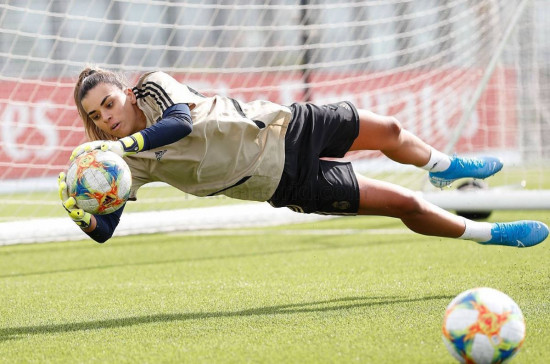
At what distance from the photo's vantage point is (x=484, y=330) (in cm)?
270

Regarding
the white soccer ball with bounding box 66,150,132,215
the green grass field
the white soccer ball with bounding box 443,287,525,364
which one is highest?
the white soccer ball with bounding box 443,287,525,364

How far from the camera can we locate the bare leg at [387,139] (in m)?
4.18

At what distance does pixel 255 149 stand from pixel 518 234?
1.44 m

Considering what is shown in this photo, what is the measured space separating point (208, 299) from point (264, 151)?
891 millimetres

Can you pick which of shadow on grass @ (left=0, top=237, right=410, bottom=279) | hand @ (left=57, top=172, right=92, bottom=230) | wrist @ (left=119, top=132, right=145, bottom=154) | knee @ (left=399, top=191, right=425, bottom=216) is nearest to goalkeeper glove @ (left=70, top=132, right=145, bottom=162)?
wrist @ (left=119, top=132, right=145, bottom=154)

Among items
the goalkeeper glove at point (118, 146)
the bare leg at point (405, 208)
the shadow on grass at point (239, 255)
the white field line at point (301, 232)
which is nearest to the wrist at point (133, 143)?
the goalkeeper glove at point (118, 146)

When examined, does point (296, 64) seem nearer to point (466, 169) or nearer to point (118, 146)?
point (466, 169)

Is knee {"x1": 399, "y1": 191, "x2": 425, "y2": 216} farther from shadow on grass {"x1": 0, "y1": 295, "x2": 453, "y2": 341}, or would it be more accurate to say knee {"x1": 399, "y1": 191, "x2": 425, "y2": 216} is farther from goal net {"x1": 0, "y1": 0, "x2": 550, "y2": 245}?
goal net {"x1": 0, "y1": 0, "x2": 550, "y2": 245}

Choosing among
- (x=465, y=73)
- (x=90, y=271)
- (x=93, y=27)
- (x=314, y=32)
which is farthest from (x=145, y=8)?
(x=465, y=73)

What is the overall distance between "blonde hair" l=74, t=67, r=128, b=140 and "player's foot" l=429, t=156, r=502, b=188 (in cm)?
183

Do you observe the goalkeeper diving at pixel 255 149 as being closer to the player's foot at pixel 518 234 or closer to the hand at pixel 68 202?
the player's foot at pixel 518 234

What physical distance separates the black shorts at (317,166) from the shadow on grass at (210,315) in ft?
1.46

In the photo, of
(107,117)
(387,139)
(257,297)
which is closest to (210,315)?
(257,297)

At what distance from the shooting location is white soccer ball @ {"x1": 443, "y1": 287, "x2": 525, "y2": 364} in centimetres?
267
